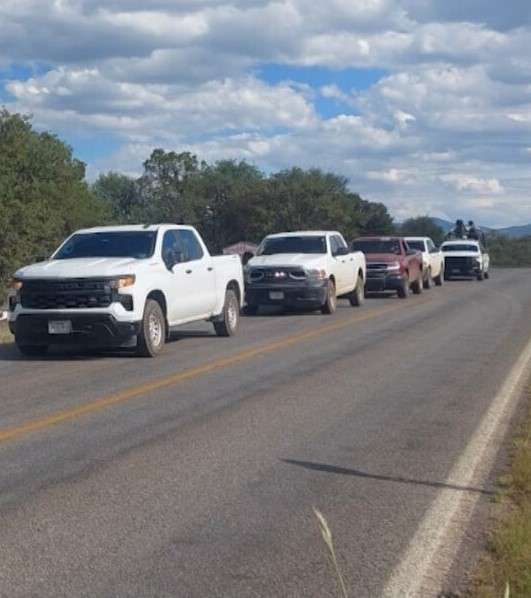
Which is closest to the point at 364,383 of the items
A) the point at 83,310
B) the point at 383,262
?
the point at 83,310

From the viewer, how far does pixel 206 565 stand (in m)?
6.15

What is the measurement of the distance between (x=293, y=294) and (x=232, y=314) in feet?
18.1

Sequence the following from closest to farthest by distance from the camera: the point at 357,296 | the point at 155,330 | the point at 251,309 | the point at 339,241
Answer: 1. the point at 155,330
2. the point at 251,309
3. the point at 339,241
4. the point at 357,296

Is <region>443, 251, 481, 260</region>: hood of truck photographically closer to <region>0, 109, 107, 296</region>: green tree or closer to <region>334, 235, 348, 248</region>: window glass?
<region>0, 109, 107, 296</region>: green tree

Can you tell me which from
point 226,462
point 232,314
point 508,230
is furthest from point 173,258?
point 508,230

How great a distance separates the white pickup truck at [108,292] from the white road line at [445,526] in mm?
6202

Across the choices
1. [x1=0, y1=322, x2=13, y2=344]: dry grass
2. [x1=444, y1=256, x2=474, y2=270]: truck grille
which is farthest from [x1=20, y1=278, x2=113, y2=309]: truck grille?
[x1=444, y1=256, x2=474, y2=270]: truck grille

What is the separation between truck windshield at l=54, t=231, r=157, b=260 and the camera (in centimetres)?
1688

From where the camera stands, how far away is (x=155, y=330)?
16250 mm

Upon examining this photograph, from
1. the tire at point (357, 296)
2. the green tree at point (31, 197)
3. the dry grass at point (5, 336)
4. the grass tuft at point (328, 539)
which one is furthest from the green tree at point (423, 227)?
the grass tuft at point (328, 539)

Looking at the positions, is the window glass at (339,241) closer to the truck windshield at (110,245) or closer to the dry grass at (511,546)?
the truck windshield at (110,245)

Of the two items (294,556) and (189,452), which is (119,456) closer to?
(189,452)

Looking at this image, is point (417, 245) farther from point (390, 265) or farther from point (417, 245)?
point (390, 265)

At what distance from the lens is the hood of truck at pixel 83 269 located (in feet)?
51.4
